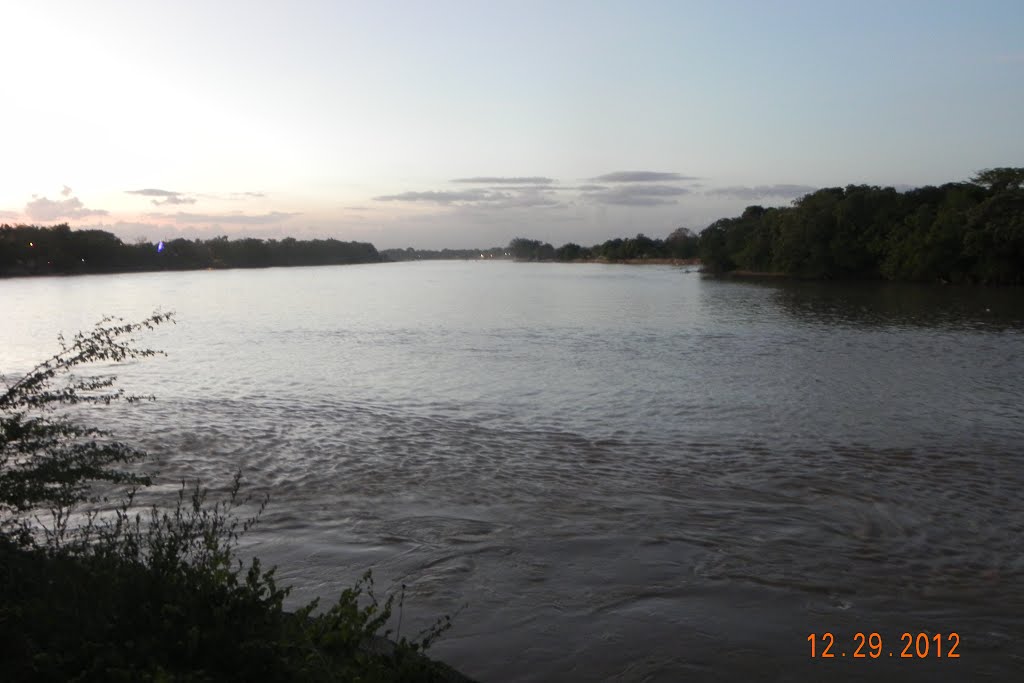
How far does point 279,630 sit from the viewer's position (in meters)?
4.28

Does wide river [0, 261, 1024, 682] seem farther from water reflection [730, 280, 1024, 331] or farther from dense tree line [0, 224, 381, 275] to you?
dense tree line [0, 224, 381, 275]

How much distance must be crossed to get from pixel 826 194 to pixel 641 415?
8966 centimetres

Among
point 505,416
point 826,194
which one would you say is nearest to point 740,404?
point 505,416
